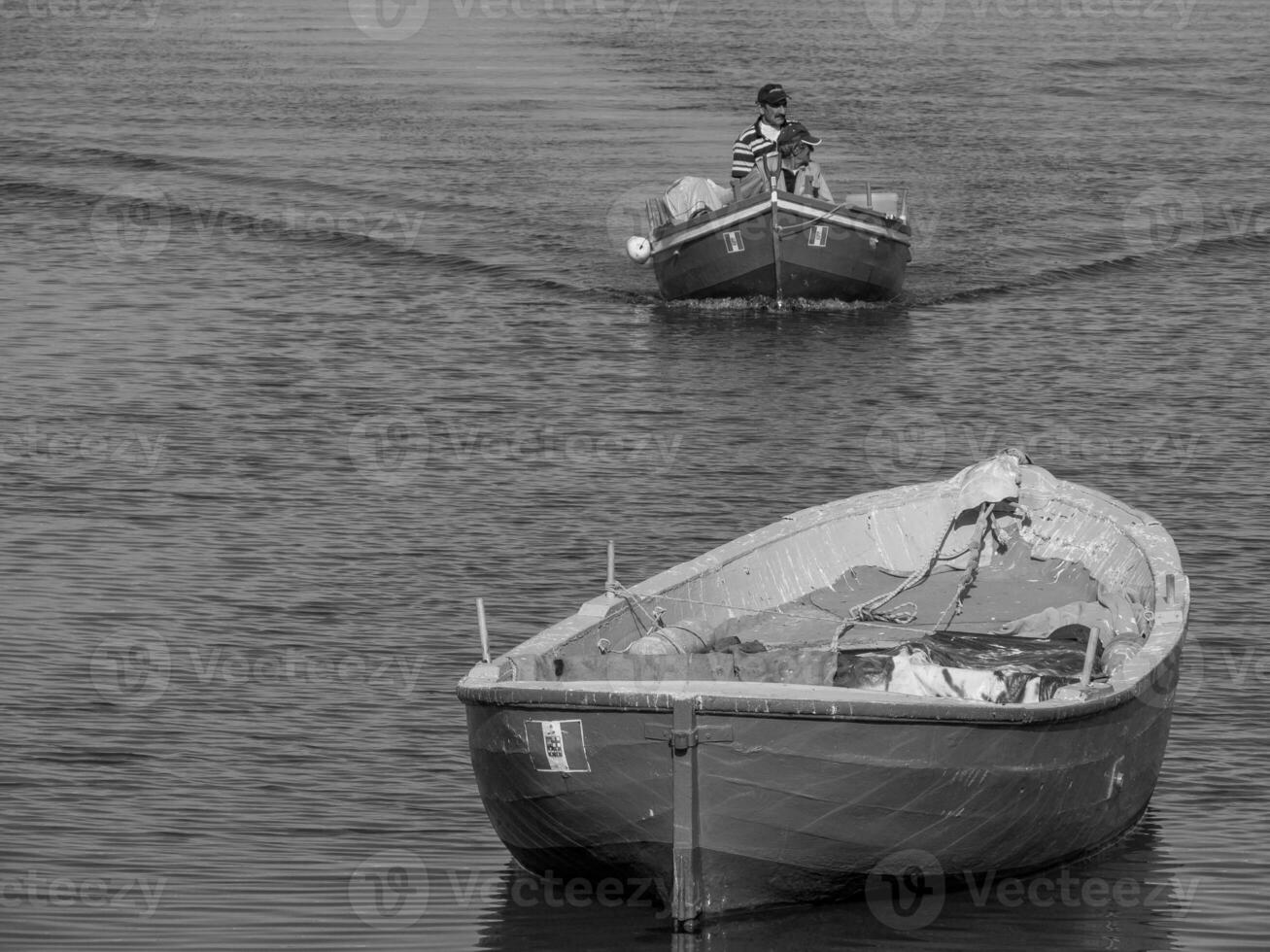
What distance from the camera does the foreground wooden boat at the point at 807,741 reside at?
30.8 ft

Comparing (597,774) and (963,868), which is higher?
Result: (597,774)

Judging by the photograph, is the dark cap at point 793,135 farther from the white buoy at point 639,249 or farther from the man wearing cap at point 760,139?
the white buoy at point 639,249

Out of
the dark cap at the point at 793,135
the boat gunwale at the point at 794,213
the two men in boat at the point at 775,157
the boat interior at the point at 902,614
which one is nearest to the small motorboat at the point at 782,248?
the boat gunwale at the point at 794,213

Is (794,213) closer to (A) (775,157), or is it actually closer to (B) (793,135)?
(A) (775,157)

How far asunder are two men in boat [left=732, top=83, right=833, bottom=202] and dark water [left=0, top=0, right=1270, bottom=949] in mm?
1774

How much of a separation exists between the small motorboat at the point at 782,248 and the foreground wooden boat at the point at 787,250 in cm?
1

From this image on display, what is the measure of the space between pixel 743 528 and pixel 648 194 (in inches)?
619

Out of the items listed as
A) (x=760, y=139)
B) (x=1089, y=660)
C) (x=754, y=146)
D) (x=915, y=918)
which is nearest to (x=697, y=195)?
(x=754, y=146)

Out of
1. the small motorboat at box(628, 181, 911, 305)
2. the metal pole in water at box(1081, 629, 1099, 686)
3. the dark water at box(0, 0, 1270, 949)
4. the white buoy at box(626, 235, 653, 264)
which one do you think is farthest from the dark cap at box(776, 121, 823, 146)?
the metal pole in water at box(1081, 629, 1099, 686)

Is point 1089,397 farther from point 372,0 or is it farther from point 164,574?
point 372,0

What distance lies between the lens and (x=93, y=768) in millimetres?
12203

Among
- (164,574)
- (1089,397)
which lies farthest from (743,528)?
(1089,397)

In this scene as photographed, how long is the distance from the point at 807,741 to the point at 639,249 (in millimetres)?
17569

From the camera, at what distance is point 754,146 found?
25.4 m
